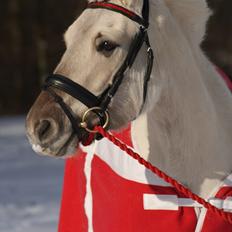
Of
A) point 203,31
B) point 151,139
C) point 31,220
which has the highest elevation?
point 203,31

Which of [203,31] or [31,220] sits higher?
[203,31]

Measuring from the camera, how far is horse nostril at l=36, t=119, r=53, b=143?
2395 mm

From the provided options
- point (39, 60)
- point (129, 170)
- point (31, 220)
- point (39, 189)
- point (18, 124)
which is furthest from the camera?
point (39, 60)

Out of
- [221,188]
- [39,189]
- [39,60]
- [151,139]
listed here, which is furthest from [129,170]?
[39,60]

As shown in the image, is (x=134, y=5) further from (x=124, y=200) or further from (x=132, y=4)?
(x=124, y=200)

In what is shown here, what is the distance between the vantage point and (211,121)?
281cm

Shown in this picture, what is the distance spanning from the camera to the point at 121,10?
2.55 m

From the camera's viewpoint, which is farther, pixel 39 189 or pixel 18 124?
pixel 18 124

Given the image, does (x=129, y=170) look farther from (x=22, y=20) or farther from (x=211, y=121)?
(x=22, y=20)

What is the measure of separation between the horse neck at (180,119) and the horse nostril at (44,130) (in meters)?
0.43

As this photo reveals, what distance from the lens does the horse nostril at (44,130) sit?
2.39m

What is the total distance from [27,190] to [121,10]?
4.27m

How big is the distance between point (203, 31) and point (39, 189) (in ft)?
13.3

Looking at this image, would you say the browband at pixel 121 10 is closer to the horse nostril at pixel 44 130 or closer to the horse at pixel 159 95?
the horse at pixel 159 95
